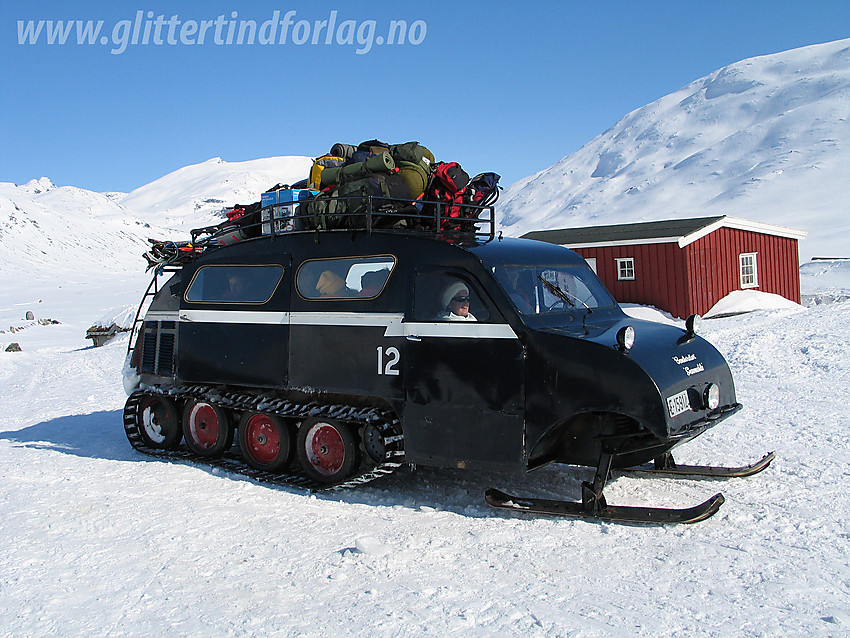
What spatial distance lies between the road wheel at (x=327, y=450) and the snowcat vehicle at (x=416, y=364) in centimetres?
1

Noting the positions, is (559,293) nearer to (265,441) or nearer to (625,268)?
(265,441)

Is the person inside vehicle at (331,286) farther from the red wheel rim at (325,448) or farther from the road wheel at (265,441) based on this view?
the road wheel at (265,441)

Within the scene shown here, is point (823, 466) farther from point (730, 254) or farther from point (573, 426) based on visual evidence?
point (730, 254)

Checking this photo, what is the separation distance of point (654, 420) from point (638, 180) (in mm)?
92402

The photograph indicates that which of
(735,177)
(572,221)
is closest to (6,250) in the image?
(572,221)

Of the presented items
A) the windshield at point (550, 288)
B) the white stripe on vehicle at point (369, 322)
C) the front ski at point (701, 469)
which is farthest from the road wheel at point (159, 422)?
the front ski at point (701, 469)

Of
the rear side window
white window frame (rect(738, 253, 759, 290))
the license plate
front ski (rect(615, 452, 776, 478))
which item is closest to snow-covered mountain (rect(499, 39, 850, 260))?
white window frame (rect(738, 253, 759, 290))

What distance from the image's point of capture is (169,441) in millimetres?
8453

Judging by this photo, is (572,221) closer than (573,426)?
No

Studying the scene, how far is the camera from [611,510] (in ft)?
18.4

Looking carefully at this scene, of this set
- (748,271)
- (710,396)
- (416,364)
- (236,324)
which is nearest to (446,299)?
(416,364)

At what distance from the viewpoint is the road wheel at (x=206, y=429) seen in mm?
7918

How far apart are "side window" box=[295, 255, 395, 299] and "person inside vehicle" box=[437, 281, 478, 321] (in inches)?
25.8

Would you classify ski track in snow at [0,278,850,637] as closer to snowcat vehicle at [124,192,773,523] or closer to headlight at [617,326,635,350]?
snowcat vehicle at [124,192,773,523]
